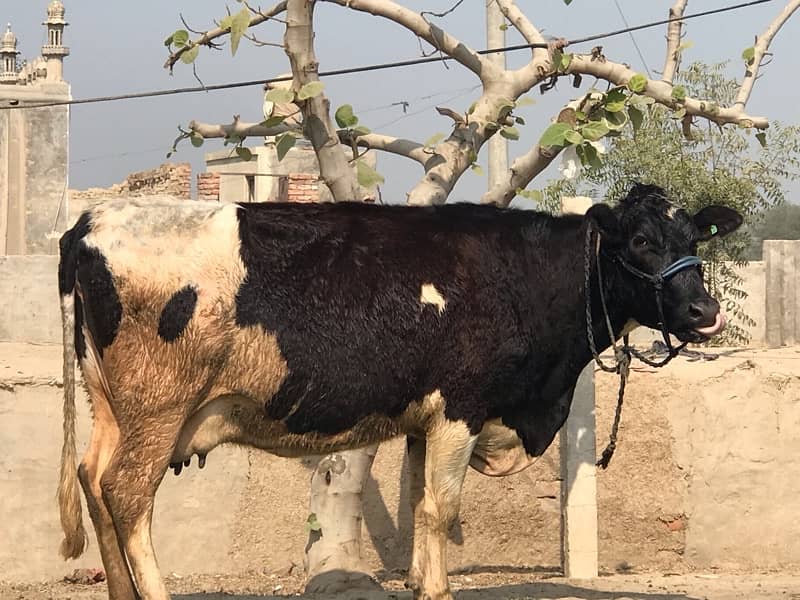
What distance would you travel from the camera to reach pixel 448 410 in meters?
6.36

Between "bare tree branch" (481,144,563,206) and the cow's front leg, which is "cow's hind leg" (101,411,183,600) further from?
"bare tree branch" (481,144,563,206)

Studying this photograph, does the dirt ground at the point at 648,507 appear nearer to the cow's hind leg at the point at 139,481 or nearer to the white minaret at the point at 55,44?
the cow's hind leg at the point at 139,481

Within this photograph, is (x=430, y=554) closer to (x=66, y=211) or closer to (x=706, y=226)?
(x=706, y=226)

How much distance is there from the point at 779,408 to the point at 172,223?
501cm

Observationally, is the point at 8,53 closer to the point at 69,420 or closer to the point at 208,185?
the point at 208,185

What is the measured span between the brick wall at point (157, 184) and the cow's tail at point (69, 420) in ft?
56.6

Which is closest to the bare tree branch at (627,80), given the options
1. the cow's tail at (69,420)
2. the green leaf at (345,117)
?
the green leaf at (345,117)

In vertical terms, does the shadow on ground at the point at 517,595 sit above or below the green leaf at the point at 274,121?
below

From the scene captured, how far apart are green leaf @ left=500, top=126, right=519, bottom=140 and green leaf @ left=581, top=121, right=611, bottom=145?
0.68m

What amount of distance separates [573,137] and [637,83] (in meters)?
0.70

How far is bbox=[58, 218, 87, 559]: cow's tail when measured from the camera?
606 centimetres

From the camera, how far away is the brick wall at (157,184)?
80.5 feet

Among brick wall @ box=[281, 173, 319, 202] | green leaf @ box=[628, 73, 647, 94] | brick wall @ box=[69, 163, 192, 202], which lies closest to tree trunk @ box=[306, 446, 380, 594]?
green leaf @ box=[628, 73, 647, 94]

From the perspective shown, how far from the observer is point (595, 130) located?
25.2ft
